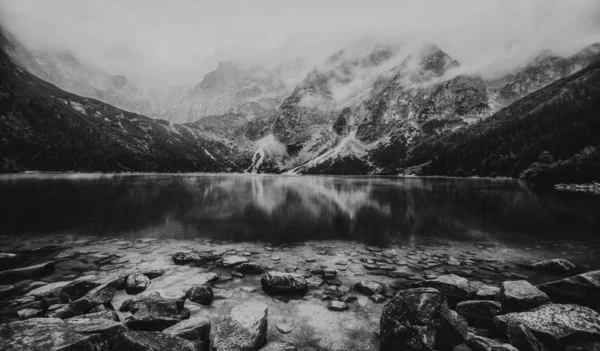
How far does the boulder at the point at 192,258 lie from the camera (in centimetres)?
1757

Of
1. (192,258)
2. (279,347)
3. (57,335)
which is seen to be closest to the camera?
(57,335)

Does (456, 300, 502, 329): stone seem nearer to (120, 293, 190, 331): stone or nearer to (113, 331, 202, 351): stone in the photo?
(113, 331, 202, 351): stone

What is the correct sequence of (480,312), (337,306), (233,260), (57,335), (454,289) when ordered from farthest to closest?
1. (233,260)
2. (454,289)
3. (337,306)
4. (480,312)
5. (57,335)

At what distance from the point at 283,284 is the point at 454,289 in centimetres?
793

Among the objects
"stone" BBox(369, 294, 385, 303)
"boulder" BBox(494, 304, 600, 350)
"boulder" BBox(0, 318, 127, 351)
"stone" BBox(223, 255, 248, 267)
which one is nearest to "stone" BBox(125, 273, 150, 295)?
"stone" BBox(223, 255, 248, 267)

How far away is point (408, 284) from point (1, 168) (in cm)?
23978

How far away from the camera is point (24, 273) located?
14406 mm

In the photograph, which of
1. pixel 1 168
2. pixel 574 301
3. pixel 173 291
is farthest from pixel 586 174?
pixel 1 168

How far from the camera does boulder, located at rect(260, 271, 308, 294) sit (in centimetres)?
1295

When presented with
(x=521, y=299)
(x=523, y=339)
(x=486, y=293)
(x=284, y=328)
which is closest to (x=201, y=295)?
(x=284, y=328)

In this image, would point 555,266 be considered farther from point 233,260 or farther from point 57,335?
point 57,335

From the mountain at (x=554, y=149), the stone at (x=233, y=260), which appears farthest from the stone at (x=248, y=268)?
the mountain at (x=554, y=149)

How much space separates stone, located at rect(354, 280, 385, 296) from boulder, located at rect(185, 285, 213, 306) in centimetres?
707

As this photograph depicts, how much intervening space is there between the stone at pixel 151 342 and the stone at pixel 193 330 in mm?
623
